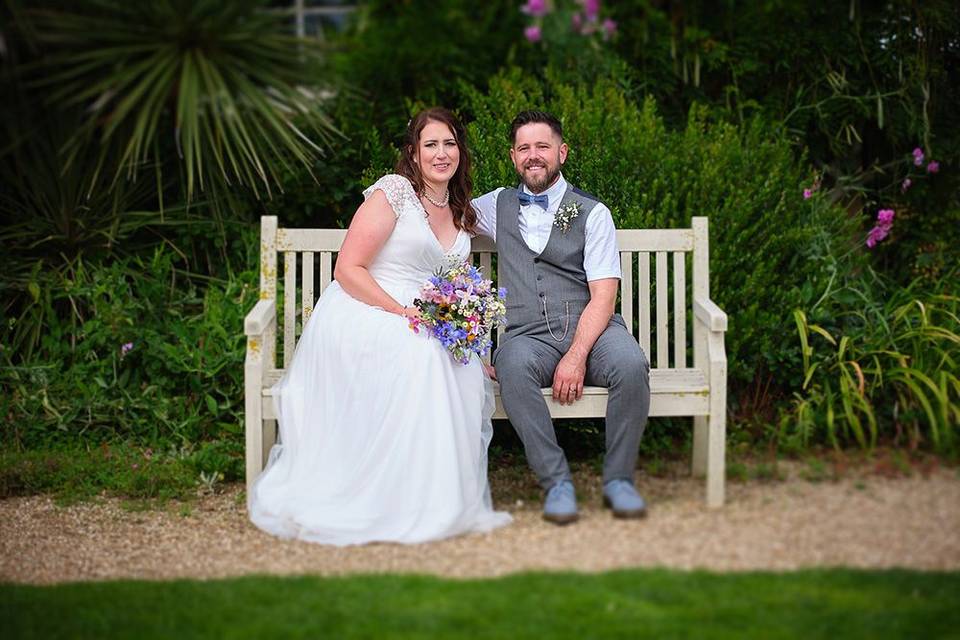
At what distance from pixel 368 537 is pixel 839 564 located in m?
1.70

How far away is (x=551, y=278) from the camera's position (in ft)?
15.6

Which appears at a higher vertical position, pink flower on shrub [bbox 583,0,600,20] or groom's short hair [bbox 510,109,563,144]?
pink flower on shrub [bbox 583,0,600,20]

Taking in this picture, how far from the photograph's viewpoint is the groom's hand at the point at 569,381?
4398 millimetres

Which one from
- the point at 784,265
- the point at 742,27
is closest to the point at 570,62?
the point at 742,27

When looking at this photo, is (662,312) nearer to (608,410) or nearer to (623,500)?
(608,410)

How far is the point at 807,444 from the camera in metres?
4.59

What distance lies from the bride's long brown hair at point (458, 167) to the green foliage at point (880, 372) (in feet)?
5.54

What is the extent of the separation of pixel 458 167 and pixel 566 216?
21.2 inches

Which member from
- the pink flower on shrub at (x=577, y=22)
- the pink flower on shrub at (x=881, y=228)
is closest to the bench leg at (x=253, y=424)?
the pink flower on shrub at (x=577, y=22)

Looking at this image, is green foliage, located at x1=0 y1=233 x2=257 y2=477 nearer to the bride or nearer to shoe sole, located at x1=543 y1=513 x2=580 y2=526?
the bride

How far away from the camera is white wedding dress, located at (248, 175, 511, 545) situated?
4141mm

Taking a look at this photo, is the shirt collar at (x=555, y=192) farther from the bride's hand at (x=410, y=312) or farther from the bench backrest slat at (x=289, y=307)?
the bench backrest slat at (x=289, y=307)

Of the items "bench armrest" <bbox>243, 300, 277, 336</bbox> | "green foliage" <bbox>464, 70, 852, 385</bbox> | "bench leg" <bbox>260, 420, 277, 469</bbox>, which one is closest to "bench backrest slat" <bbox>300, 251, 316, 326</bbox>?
"bench armrest" <bbox>243, 300, 277, 336</bbox>

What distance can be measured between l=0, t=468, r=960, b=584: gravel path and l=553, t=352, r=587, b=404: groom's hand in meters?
0.46
